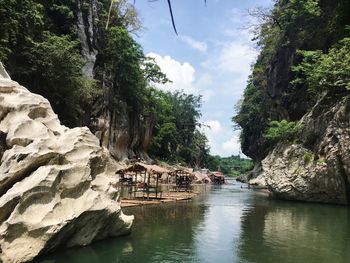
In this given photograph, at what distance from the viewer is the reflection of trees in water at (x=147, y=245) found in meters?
9.45

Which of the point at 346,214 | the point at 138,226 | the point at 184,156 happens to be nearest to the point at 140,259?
the point at 138,226

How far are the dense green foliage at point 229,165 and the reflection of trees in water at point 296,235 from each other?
7836 cm

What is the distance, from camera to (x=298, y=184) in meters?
25.0

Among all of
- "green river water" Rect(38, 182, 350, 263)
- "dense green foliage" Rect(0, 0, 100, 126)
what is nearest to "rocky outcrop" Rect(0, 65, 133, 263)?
"green river water" Rect(38, 182, 350, 263)

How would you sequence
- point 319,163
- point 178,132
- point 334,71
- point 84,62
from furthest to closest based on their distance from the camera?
point 178,132, point 84,62, point 319,163, point 334,71

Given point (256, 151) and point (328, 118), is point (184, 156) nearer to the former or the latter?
point (256, 151)

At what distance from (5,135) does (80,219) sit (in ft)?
10.2

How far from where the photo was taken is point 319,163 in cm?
2334

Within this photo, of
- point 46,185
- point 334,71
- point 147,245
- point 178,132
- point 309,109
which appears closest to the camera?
point 46,185

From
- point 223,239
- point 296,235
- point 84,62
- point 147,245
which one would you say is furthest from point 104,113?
point 147,245

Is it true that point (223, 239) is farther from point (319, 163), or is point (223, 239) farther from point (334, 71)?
point (334, 71)

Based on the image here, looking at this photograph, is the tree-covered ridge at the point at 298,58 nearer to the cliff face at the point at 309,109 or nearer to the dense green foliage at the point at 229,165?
the cliff face at the point at 309,109

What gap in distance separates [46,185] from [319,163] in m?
18.8

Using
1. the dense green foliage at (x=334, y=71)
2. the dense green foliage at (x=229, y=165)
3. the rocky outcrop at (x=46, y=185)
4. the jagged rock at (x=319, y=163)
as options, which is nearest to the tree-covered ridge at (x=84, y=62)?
the rocky outcrop at (x=46, y=185)
